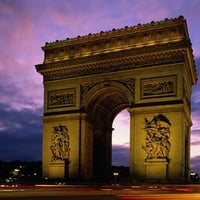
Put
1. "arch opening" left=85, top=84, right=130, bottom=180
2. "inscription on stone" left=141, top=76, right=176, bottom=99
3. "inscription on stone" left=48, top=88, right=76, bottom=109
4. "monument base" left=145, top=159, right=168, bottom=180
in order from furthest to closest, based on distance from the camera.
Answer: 1. "inscription on stone" left=48, top=88, right=76, bottom=109
2. "arch opening" left=85, top=84, right=130, bottom=180
3. "inscription on stone" left=141, top=76, right=176, bottom=99
4. "monument base" left=145, top=159, right=168, bottom=180

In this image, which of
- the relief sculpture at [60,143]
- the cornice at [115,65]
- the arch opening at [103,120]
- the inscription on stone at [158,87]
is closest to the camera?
the inscription on stone at [158,87]

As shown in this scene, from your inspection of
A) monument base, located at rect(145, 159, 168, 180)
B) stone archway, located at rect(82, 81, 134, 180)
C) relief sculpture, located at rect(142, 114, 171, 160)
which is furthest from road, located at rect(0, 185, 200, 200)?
stone archway, located at rect(82, 81, 134, 180)

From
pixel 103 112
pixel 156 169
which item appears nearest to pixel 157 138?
pixel 156 169

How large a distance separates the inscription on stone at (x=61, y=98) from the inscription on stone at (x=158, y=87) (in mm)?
5441

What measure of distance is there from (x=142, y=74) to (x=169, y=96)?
8.23ft

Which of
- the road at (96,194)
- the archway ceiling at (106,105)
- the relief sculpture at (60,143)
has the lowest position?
the road at (96,194)

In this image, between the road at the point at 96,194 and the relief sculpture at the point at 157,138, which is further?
the relief sculpture at the point at 157,138

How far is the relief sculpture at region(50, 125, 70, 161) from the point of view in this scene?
109 feet

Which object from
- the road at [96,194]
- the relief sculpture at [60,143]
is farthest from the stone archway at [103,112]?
the road at [96,194]

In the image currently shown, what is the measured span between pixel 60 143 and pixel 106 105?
4.82m

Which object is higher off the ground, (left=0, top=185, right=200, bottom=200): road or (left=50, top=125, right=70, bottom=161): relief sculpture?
(left=50, top=125, right=70, bottom=161): relief sculpture

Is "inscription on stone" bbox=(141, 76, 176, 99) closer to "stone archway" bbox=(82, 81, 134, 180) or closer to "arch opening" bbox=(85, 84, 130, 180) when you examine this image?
"stone archway" bbox=(82, 81, 134, 180)

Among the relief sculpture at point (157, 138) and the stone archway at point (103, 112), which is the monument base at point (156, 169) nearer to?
the relief sculpture at point (157, 138)

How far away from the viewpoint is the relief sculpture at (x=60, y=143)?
3338 cm
